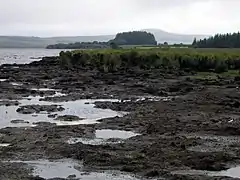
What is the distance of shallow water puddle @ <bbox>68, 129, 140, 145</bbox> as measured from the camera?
24.9m

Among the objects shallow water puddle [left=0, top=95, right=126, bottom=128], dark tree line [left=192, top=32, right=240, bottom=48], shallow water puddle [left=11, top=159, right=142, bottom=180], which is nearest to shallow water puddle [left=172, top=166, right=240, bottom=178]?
shallow water puddle [left=11, top=159, right=142, bottom=180]

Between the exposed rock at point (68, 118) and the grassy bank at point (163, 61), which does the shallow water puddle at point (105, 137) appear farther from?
the grassy bank at point (163, 61)

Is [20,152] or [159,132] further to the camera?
[159,132]

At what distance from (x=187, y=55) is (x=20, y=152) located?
62086mm

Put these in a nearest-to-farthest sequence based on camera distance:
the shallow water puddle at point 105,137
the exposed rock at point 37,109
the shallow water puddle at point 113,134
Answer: the shallow water puddle at point 105,137 < the shallow water puddle at point 113,134 < the exposed rock at point 37,109

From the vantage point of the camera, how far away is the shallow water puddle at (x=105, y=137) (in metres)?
24.9

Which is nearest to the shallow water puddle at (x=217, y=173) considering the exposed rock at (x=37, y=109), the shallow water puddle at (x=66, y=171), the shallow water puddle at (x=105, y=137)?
the shallow water puddle at (x=66, y=171)

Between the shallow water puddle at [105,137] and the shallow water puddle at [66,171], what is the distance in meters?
4.10

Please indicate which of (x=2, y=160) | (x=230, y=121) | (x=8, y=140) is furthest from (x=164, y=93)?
(x=2, y=160)

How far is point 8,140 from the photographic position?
2495 cm

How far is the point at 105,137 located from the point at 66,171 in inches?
283

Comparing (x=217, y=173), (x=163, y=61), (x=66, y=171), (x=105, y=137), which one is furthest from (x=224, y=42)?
(x=66, y=171)

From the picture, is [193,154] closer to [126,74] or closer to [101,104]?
[101,104]

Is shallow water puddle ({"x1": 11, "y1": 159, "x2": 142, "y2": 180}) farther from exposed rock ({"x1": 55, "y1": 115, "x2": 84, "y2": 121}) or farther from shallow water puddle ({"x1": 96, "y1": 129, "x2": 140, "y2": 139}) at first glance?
exposed rock ({"x1": 55, "y1": 115, "x2": 84, "y2": 121})
